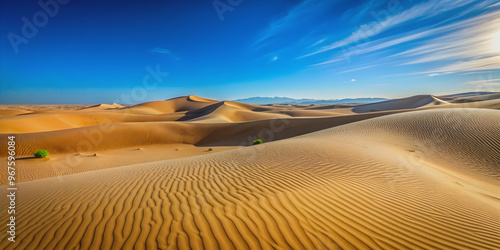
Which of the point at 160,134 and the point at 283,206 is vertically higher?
the point at 283,206

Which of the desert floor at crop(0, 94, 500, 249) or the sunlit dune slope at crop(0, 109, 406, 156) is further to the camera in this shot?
the sunlit dune slope at crop(0, 109, 406, 156)

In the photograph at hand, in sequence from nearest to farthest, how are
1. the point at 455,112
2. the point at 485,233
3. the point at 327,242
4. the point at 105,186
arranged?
1. the point at 327,242
2. the point at 485,233
3. the point at 105,186
4. the point at 455,112

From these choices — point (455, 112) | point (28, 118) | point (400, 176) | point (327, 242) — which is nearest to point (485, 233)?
point (400, 176)

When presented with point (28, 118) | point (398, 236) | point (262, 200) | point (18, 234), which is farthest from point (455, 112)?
point (28, 118)

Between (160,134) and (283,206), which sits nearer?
(283,206)

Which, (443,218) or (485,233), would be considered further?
(443,218)

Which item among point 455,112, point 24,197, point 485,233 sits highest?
point 455,112

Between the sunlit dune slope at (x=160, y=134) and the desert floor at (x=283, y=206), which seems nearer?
the desert floor at (x=283, y=206)

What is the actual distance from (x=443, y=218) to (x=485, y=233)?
517 mm

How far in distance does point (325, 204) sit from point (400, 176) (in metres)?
3.54

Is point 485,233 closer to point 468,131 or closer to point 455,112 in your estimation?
point 468,131

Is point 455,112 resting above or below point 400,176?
above

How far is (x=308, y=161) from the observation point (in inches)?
269

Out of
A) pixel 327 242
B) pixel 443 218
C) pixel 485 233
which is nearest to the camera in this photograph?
pixel 327 242
